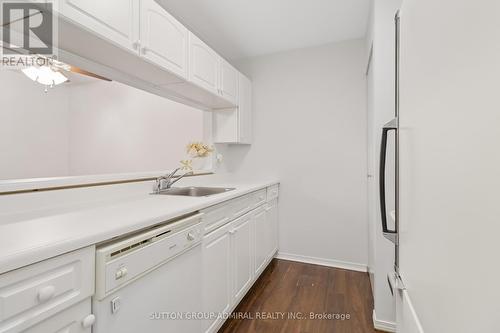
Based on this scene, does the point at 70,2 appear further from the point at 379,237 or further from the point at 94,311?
the point at 379,237

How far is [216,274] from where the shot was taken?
1489mm

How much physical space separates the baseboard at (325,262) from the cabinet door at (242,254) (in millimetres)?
907

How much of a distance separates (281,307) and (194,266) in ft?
3.30

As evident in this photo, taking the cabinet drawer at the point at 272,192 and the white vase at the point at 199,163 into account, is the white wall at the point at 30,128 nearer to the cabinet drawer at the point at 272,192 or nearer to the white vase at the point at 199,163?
the white vase at the point at 199,163

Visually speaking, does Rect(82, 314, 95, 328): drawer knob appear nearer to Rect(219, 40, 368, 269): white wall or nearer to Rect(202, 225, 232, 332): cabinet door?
Rect(202, 225, 232, 332): cabinet door

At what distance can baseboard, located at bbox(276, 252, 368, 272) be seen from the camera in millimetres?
2561

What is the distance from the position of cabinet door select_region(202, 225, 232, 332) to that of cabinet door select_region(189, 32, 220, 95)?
119 cm

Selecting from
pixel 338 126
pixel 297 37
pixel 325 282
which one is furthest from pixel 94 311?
pixel 297 37

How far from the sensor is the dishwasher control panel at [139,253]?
78cm

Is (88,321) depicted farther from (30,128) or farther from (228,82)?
(30,128)

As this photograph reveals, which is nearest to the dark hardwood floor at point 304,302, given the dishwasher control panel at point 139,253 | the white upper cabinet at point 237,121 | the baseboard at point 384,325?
the baseboard at point 384,325

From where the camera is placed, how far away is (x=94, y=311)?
2.52ft

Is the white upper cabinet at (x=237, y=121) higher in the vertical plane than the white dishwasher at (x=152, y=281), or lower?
higher

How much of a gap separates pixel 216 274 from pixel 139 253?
0.70 m
